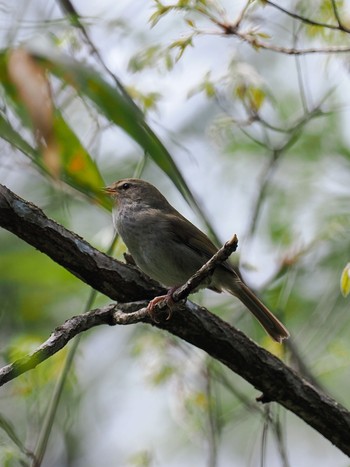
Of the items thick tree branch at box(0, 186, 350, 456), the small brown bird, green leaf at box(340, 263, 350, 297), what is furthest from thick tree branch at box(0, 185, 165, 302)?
green leaf at box(340, 263, 350, 297)

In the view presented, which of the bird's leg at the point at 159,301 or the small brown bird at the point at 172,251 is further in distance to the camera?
the small brown bird at the point at 172,251

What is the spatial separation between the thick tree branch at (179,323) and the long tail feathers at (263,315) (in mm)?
866

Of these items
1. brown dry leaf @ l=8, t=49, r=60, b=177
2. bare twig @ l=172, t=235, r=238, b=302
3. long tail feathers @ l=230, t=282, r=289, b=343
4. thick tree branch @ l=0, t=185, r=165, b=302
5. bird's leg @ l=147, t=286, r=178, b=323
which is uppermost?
long tail feathers @ l=230, t=282, r=289, b=343

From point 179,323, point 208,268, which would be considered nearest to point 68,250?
point 208,268

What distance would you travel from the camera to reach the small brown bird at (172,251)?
4.58 metres

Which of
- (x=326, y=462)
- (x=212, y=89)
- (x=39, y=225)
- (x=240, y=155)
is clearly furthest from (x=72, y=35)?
(x=326, y=462)

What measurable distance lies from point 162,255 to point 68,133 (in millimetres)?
2221

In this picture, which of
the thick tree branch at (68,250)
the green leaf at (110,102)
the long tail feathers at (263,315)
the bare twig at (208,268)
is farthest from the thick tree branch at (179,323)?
the green leaf at (110,102)

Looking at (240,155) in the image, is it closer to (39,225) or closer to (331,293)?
(331,293)

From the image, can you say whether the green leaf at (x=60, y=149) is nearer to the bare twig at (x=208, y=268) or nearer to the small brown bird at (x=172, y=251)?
the bare twig at (x=208, y=268)

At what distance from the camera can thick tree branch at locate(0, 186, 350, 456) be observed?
334cm

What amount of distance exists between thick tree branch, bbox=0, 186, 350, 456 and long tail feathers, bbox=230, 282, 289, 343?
866 millimetres

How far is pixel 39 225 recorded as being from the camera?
131 inches

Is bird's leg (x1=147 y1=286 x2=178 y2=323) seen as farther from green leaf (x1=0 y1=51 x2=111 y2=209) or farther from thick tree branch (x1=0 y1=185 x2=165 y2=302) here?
green leaf (x1=0 y1=51 x2=111 y2=209)
